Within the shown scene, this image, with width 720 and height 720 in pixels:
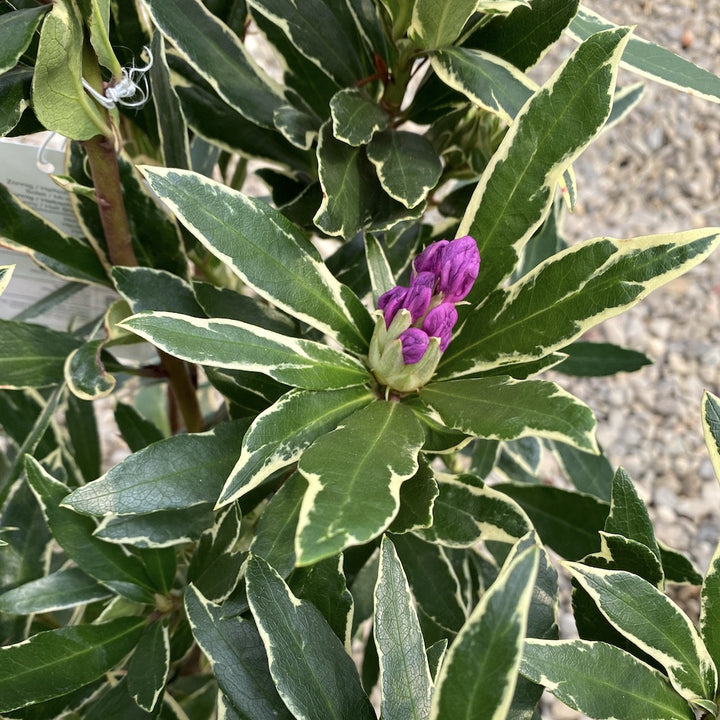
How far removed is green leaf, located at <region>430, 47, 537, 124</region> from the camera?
550 millimetres

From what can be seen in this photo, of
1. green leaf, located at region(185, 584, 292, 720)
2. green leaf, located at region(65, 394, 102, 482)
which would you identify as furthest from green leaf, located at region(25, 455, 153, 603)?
green leaf, located at region(65, 394, 102, 482)

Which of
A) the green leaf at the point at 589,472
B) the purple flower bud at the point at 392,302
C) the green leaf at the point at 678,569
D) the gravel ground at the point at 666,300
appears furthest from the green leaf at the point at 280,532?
the gravel ground at the point at 666,300

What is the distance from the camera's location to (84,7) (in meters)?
0.48

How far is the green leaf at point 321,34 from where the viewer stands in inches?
23.9

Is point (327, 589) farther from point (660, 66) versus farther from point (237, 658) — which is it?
point (660, 66)

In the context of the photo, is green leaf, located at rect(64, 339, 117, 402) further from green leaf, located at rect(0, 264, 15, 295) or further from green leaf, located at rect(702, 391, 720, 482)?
green leaf, located at rect(702, 391, 720, 482)

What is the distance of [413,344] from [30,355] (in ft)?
1.16

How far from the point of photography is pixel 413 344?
0.50 metres

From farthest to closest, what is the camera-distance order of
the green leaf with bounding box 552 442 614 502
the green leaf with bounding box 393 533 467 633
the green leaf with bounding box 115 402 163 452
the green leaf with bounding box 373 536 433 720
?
the green leaf with bounding box 552 442 614 502
the green leaf with bounding box 115 402 163 452
the green leaf with bounding box 393 533 467 633
the green leaf with bounding box 373 536 433 720

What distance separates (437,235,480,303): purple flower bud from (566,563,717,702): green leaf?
18cm

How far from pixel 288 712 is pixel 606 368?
0.49 meters

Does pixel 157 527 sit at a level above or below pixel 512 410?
below

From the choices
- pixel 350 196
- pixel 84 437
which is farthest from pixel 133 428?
pixel 350 196

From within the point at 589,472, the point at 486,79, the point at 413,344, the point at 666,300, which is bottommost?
the point at 666,300
